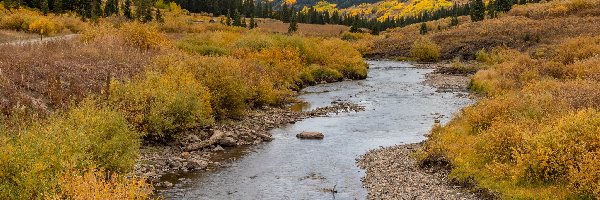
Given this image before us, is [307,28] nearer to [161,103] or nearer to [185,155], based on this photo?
[161,103]

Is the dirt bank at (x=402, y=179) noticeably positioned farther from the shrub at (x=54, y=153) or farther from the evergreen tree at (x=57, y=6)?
the evergreen tree at (x=57, y=6)

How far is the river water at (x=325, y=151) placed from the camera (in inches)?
882

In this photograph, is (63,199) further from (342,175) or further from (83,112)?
(342,175)

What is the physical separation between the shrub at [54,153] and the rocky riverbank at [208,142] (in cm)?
289

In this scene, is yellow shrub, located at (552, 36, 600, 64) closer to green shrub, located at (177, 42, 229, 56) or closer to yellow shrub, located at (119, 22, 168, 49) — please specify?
green shrub, located at (177, 42, 229, 56)

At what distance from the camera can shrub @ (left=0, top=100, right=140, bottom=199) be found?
14338 mm

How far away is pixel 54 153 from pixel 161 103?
13880 mm

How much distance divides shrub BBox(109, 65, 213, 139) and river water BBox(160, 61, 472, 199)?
4.07 metres

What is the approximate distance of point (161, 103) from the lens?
29594mm

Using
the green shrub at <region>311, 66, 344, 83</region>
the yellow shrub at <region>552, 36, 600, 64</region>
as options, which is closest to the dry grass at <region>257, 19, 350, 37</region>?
the green shrub at <region>311, 66, 344, 83</region>

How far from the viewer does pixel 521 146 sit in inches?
883

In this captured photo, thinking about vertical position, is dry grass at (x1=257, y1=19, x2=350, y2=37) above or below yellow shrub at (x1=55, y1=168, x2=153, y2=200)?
above

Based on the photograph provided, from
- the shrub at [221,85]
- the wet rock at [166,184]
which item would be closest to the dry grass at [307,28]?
the shrub at [221,85]

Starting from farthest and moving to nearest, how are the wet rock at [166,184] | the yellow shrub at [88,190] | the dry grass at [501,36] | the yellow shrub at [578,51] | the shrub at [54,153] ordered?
the dry grass at [501,36] < the yellow shrub at [578,51] < the wet rock at [166,184] < the shrub at [54,153] < the yellow shrub at [88,190]
